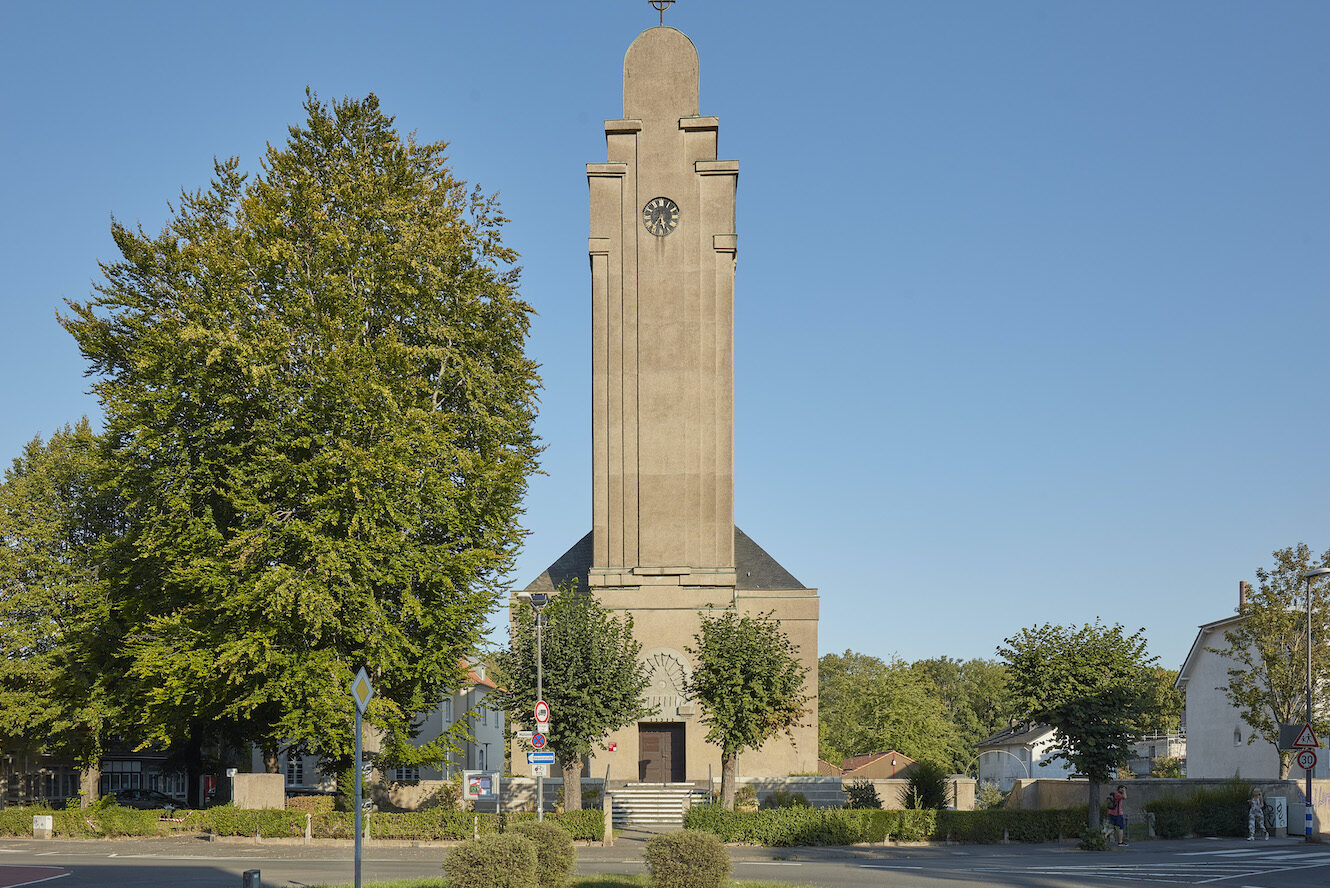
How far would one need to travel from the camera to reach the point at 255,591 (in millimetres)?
30172

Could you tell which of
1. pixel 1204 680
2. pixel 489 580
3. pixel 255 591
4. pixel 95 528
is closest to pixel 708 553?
pixel 489 580

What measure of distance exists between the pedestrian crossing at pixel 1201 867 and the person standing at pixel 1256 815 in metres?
4.13

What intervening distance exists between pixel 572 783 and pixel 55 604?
20016 mm

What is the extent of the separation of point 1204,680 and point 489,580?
4007cm

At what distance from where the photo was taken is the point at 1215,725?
2211 inches

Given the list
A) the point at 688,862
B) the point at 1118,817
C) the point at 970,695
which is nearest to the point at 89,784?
the point at 688,862

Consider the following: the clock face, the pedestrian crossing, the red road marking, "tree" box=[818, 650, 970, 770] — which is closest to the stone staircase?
the pedestrian crossing

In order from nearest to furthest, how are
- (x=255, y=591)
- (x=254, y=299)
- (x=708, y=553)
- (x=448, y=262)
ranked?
(x=255, y=591)
(x=254, y=299)
(x=448, y=262)
(x=708, y=553)

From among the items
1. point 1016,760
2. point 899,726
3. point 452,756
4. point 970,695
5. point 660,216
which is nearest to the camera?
point 660,216

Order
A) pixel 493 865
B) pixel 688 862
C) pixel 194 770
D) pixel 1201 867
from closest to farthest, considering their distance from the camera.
→ pixel 493 865 → pixel 688 862 → pixel 1201 867 → pixel 194 770

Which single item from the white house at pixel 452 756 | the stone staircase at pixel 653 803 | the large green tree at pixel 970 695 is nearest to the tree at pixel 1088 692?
the stone staircase at pixel 653 803

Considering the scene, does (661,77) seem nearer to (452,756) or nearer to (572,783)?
(572,783)

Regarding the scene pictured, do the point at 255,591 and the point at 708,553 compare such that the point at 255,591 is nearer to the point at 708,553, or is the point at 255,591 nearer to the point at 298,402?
the point at 298,402

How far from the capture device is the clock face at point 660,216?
4744 centimetres
